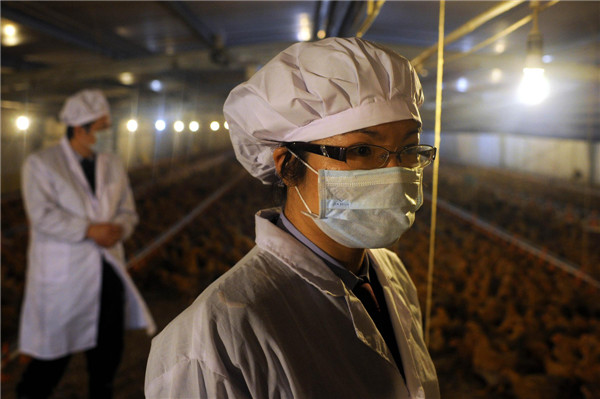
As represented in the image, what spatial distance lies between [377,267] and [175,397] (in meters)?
0.58

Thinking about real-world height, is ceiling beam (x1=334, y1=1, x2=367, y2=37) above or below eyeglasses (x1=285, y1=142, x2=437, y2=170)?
above

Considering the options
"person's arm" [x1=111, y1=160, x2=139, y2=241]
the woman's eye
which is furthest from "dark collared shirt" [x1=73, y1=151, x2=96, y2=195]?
the woman's eye

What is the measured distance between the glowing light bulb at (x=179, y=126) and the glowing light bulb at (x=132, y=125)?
0.79 meters

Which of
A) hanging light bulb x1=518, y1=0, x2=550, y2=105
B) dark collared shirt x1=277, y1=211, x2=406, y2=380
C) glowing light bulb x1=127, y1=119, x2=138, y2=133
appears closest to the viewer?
dark collared shirt x1=277, y1=211, x2=406, y2=380

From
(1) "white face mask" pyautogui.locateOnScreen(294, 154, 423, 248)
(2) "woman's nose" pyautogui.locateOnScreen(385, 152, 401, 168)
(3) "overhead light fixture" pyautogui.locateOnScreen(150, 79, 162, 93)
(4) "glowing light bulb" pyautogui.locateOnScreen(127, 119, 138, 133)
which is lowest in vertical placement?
(1) "white face mask" pyautogui.locateOnScreen(294, 154, 423, 248)

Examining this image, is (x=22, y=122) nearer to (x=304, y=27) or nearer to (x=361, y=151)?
(x=304, y=27)

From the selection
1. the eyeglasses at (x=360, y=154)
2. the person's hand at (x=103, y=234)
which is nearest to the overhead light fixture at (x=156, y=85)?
the person's hand at (x=103, y=234)

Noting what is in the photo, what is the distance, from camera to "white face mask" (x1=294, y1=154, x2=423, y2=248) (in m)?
1.00

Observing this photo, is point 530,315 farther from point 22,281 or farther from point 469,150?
point 22,281

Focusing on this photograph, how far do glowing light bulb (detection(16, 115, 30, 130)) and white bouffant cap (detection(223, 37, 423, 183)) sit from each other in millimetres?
2742

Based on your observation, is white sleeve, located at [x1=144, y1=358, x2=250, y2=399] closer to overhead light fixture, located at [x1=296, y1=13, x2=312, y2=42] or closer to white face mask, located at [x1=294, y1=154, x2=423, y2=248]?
white face mask, located at [x1=294, y1=154, x2=423, y2=248]

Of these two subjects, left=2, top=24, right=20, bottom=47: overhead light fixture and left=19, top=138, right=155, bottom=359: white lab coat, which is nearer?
left=19, top=138, right=155, bottom=359: white lab coat

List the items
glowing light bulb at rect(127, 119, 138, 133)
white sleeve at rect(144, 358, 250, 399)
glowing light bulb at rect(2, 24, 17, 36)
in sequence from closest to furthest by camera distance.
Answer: white sleeve at rect(144, 358, 250, 399), glowing light bulb at rect(2, 24, 17, 36), glowing light bulb at rect(127, 119, 138, 133)

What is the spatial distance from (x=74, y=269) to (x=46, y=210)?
1.14 feet
